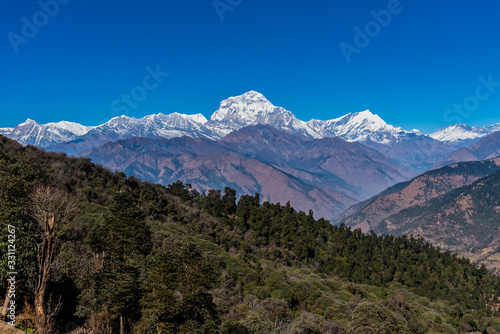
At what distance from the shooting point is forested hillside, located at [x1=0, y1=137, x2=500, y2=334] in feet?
Answer: 94.8

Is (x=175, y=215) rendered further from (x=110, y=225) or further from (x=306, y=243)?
(x=110, y=225)

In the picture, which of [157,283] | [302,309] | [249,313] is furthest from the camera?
[302,309]

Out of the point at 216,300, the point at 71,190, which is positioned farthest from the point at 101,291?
the point at 71,190

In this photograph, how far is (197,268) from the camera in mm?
29859

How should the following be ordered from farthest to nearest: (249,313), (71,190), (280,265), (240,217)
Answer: (240,217) → (280,265) → (71,190) → (249,313)

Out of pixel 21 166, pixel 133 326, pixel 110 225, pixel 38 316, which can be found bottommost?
pixel 133 326

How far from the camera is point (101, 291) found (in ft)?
101

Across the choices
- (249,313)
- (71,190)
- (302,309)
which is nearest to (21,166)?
(249,313)

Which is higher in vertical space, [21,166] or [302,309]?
[21,166]

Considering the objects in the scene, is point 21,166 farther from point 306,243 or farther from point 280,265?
point 306,243

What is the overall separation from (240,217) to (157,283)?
94.6 meters

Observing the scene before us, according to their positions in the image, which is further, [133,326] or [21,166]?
[21,166]

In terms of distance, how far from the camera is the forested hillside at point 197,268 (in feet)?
94.8

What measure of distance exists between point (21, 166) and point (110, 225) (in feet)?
47.0
